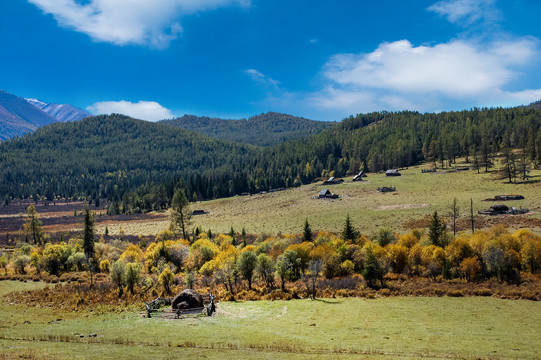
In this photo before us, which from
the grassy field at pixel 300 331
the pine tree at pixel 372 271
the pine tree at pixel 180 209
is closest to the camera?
the grassy field at pixel 300 331

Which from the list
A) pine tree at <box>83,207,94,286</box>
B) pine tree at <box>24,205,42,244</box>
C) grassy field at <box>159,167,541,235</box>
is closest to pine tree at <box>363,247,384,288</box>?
grassy field at <box>159,167,541,235</box>

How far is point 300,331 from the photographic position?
89.8 ft

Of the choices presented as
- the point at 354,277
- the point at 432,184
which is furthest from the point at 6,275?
the point at 432,184

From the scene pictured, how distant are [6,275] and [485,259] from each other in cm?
7536

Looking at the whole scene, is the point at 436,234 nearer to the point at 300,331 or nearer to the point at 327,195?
the point at 300,331

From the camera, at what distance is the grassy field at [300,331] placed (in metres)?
21.0

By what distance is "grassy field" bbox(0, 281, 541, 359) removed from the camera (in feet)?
69.0

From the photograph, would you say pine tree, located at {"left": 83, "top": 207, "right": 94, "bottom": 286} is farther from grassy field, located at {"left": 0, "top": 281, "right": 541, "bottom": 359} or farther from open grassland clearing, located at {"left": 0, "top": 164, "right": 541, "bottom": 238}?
open grassland clearing, located at {"left": 0, "top": 164, "right": 541, "bottom": 238}

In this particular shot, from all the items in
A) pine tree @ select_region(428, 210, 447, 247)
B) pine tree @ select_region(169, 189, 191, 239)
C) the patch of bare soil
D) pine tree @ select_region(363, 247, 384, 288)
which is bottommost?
pine tree @ select_region(363, 247, 384, 288)

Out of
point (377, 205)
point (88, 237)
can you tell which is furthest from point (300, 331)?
point (377, 205)

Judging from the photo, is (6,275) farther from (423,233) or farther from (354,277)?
(423,233)

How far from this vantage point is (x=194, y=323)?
30.5m

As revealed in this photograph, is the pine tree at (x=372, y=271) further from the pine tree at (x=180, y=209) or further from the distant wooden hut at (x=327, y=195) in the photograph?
the distant wooden hut at (x=327, y=195)

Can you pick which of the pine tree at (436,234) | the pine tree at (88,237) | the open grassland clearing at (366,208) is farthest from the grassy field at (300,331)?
the open grassland clearing at (366,208)
